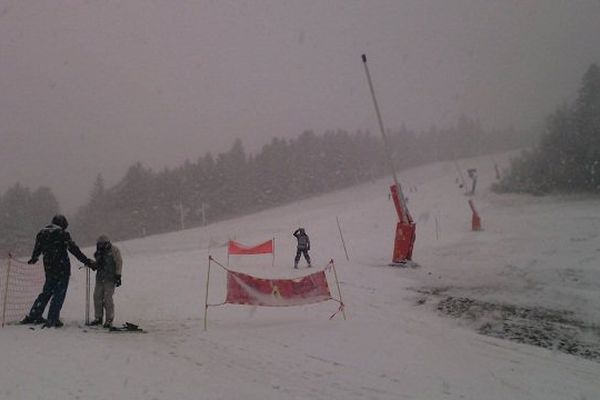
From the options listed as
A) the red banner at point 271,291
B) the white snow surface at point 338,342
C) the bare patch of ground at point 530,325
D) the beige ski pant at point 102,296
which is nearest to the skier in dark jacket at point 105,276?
the beige ski pant at point 102,296

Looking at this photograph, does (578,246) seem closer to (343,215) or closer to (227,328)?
(227,328)

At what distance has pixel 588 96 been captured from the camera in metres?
42.4

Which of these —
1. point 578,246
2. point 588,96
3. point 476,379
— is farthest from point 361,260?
point 588,96

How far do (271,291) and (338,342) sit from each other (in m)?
2.30

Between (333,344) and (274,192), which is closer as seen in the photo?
(333,344)

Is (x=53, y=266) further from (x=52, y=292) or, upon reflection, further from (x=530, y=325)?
(x=530, y=325)

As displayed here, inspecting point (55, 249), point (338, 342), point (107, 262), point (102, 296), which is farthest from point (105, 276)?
point (338, 342)

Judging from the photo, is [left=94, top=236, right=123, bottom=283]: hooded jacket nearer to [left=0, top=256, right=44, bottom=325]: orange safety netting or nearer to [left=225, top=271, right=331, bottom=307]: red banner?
[left=0, top=256, right=44, bottom=325]: orange safety netting

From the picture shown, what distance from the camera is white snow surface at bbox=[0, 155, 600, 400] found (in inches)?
245

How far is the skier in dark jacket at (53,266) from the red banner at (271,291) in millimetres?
3160

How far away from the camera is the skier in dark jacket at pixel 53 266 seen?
9.13m

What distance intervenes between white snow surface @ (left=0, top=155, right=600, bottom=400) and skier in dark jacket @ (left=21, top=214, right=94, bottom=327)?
0.63 meters

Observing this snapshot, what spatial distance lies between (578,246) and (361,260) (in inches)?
349

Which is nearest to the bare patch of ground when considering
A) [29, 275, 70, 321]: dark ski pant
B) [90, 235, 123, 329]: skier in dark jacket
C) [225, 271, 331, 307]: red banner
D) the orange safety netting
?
[225, 271, 331, 307]: red banner
